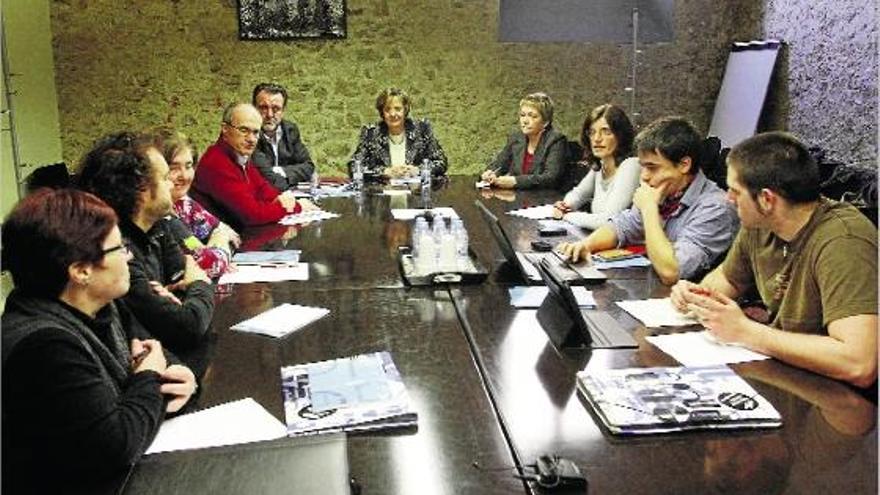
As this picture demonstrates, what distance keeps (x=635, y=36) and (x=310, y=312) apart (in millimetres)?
5480

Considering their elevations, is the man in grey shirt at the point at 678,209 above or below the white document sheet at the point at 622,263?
above

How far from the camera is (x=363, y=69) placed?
7320 millimetres

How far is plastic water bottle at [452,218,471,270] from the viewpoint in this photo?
286 cm

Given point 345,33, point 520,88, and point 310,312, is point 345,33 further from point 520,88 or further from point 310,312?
point 310,312

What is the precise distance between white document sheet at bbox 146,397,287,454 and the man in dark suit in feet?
10.3

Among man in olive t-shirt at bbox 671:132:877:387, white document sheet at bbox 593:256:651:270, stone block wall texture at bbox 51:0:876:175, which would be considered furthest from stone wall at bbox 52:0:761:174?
man in olive t-shirt at bbox 671:132:877:387

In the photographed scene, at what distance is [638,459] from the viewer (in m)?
1.50

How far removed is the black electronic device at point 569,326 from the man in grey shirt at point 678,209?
63cm

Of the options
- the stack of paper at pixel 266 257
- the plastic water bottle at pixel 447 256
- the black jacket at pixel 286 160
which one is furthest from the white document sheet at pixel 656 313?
the black jacket at pixel 286 160

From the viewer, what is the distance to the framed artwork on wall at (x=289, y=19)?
7074mm

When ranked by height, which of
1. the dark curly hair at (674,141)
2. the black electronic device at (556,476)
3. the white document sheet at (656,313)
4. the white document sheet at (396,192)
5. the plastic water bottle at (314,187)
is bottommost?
the black electronic device at (556,476)

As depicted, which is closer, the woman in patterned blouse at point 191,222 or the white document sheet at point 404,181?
the woman in patterned blouse at point 191,222

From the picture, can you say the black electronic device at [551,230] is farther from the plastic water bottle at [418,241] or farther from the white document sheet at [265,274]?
the white document sheet at [265,274]

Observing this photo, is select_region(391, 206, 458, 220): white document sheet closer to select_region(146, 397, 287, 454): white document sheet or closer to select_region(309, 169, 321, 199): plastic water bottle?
select_region(309, 169, 321, 199): plastic water bottle
